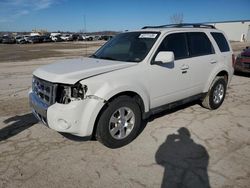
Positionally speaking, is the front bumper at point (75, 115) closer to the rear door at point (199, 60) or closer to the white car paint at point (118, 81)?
the white car paint at point (118, 81)

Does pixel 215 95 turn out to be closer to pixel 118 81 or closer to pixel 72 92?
pixel 118 81

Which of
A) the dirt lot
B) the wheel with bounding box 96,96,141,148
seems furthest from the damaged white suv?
the dirt lot

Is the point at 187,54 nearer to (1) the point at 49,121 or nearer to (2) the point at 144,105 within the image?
(2) the point at 144,105

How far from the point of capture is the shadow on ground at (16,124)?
4.57 metres

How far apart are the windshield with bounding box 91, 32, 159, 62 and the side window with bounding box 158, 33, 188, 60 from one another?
21 cm

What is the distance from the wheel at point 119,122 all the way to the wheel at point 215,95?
2303 millimetres

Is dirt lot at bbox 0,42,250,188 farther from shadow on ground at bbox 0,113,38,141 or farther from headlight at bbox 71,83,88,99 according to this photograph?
headlight at bbox 71,83,88,99

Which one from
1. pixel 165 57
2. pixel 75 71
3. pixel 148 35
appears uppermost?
pixel 148 35

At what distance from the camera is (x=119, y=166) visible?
11.6 ft

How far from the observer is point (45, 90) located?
151 inches

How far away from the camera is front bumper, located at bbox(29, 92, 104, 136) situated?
3455mm

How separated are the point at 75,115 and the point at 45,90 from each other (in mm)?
729

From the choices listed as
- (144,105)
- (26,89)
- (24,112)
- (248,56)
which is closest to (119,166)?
(144,105)

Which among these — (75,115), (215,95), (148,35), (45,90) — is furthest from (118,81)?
(215,95)
